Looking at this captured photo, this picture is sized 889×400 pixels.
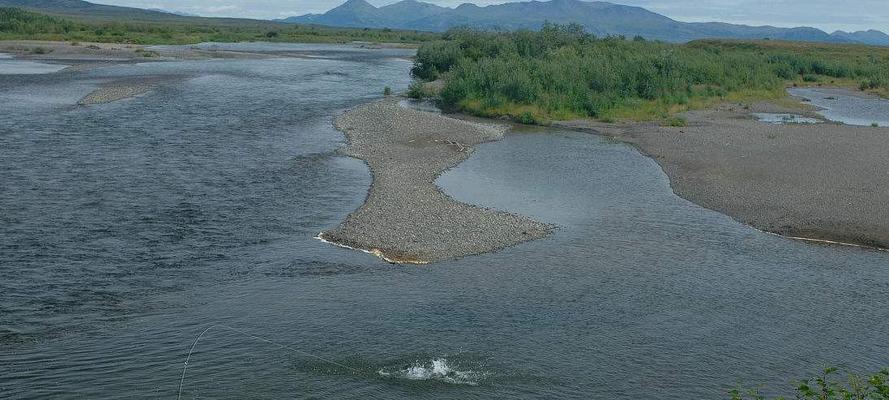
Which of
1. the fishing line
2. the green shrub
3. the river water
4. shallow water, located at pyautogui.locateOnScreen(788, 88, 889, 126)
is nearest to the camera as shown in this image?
the fishing line

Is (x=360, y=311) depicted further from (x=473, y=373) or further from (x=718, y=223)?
(x=718, y=223)

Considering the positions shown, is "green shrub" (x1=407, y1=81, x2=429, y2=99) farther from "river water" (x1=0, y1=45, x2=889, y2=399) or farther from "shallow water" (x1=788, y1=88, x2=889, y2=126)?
"shallow water" (x1=788, y1=88, x2=889, y2=126)

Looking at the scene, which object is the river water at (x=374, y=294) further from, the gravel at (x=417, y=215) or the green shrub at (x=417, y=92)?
Answer: the green shrub at (x=417, y=92)

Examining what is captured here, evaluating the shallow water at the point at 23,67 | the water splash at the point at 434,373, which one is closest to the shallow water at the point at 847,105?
the water splash at the point at 434,373

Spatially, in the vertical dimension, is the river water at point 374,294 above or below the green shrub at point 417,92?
below

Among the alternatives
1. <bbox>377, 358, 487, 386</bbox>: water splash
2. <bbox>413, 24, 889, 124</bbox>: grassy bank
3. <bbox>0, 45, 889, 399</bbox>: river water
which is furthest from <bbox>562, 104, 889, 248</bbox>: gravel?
<bbox>377, 358, 487, 386</bbox>: water splash

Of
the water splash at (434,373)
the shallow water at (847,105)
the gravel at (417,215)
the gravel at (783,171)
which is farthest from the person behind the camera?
the shallow water at (847,105)

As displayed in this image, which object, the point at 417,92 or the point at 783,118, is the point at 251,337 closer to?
the point at 783,118
